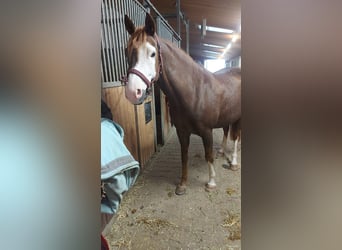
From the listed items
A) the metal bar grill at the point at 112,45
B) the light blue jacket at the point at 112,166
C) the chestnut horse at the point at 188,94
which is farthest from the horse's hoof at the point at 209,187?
the metal bar grill at the point at 112,45

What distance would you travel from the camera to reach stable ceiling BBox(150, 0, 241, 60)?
47cm

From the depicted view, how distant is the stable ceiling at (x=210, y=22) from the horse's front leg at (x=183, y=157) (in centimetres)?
30

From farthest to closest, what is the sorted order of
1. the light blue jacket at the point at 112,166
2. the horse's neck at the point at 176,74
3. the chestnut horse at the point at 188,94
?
the horse's neck at the point at 176,74
the chestnut horse at the point at 188,94
the light blue jacket at the point at 112,166

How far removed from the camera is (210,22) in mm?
736

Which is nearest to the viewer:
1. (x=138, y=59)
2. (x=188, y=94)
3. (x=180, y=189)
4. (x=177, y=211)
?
(x=138, y=59)

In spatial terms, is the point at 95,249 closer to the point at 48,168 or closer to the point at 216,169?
the point at 48,168

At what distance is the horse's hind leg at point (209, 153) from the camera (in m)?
0.83

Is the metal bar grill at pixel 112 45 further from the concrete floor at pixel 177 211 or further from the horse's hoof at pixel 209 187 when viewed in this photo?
the horse's hoof at pixel 209 187

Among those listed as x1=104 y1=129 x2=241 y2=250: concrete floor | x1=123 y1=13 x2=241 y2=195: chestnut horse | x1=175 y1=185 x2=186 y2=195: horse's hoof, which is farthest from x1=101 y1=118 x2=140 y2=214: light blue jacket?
x1=175 y1=185 x2=186 y2=195: horse's hoof

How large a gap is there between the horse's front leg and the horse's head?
321 mm

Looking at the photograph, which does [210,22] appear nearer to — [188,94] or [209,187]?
[188,94]

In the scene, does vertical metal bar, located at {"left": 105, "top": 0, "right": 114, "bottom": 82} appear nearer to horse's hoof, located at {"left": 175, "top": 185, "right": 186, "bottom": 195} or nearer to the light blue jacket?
the light blue jacket

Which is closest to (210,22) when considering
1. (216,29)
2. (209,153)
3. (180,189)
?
(216,29)

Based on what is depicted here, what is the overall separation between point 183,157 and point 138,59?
0.41 meters
